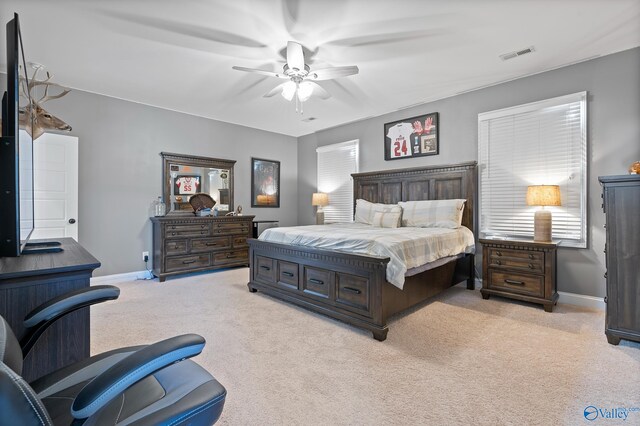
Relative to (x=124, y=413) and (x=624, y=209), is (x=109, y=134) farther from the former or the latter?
(x=624, y=209)

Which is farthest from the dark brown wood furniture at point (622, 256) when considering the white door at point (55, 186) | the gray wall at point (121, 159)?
the white door at point (55, 186)

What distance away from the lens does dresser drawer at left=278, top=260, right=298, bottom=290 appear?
3520 millimetres

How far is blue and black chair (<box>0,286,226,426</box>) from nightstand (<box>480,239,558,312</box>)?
3.55 m

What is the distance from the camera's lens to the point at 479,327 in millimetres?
2908

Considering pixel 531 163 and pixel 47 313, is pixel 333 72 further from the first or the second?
pixel 47 313

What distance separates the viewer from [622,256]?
97.6 inches

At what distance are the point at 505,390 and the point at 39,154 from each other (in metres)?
5.60

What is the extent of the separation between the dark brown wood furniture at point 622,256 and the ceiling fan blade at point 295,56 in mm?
2880

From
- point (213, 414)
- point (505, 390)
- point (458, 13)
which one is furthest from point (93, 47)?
point (505, 390)

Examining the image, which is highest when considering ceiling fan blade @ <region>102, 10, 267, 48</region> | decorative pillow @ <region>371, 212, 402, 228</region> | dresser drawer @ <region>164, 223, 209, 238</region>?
ceiling fan blade @ <region>102, 10, 267, 48</region>

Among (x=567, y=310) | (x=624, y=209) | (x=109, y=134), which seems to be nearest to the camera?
(x=624, y=209)

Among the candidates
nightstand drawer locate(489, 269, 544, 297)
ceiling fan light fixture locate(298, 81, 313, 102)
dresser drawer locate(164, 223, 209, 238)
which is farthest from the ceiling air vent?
dresser drawer locate(164, 223, 209, 238)

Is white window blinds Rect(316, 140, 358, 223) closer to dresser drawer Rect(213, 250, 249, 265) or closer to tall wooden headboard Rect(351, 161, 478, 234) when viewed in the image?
tall wooden headboard Rect(351, 161, 478, 234)

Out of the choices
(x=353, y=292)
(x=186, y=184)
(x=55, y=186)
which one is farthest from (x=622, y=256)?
(x=55, y=186)
